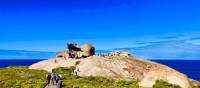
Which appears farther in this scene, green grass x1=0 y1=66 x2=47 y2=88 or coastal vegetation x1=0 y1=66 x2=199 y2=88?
green grass x1=0 y1=66 x2=47 y2=88

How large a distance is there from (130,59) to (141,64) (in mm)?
2211

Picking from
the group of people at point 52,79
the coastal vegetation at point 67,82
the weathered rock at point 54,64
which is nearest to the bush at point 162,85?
the coastal vegetation at point 67,82

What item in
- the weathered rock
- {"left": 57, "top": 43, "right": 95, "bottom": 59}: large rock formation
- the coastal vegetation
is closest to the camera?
the coastal vegetation

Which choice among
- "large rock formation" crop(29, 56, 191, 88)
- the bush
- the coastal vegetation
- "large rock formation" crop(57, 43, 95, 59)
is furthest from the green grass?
the bush

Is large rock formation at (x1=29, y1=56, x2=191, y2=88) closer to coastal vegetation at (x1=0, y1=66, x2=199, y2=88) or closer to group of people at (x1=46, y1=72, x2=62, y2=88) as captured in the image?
coastal vegetation at (x1=0, y1=66, x2=199, y2=88)

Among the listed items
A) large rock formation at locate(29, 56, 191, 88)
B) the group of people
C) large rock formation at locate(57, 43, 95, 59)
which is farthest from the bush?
large rock formation at locate(57, 43, 95, 59)

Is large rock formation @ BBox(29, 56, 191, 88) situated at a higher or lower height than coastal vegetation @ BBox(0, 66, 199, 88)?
higher

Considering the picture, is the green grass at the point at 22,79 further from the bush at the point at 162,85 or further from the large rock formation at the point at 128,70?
the bush at the point at 162,85

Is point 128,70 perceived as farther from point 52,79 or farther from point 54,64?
point 54,64

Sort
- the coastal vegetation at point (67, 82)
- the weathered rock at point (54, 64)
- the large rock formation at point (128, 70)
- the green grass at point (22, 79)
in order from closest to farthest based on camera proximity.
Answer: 1. the coastal vegetation at point (67, 82)
2. the green grass at point (22, 79)
3. the large rock formation at point (128, 70)
4. the weathered rock at point (54, 64)

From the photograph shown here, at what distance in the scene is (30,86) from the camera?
50.4 m

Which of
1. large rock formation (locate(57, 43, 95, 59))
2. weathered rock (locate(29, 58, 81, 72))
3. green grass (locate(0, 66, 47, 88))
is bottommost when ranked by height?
green grass (locate(0, 66, 47, 88))

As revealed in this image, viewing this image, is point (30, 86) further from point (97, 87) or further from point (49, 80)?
point (97, 87)

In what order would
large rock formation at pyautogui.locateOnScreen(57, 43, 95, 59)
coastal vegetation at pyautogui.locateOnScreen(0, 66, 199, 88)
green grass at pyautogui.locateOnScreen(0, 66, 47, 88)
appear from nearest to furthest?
1. coastal vegetation at pyautogui.locateOnScreen(0, 66, 199, 88)
2. green grass at pyautogui.locateOnScreen(0, 66, 47, 88)
3. large rock formation at pyautogui.locateOnScreen(57, 43, 95, 59)
